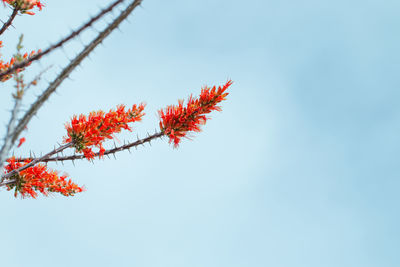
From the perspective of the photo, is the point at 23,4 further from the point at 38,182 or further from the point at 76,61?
the point at 76,61

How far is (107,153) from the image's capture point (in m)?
5.84

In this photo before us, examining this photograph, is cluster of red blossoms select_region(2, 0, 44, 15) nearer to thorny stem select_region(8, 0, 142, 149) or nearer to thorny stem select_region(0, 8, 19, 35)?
thorny stem select_region(0, 8, 19, 35)

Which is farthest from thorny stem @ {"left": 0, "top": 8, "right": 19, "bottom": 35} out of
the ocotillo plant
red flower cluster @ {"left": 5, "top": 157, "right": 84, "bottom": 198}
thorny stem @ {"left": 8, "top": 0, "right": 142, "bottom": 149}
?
thorny stem @ {"left": 8, "top": 0, "right": 142, "bottom": 149}

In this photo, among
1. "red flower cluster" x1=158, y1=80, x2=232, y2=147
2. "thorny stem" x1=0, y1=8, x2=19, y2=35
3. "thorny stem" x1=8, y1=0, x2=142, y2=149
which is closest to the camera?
"thorny stem" x1=8, y1=0, x2=142, y2=149

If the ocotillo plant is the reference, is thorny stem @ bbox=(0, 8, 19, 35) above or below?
above

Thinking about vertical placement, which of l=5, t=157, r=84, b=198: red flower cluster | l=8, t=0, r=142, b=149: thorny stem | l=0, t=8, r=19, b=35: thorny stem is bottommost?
l=8, t=0, r=142, b=149: thorny stem

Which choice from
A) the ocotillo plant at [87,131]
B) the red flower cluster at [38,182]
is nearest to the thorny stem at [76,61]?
the ocotillo plant at [87,131]

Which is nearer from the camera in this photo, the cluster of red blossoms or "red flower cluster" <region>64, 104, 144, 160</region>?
"red flower cluster" <region>64, 104, 144, 160</region>

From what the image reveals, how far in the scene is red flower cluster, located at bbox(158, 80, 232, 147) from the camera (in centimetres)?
543

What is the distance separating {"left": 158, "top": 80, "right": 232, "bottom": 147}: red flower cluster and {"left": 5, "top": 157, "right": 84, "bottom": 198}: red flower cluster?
220 centimetres

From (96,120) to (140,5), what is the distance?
2.87m

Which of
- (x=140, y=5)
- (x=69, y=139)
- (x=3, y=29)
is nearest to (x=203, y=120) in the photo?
(x=69, y=139)

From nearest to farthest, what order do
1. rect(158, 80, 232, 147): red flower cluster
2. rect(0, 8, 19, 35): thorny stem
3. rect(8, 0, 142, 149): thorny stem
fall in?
rect(8, 0, 142, 149): thorny stem → rect(158, 80, 232, 147): red flower cluster → rect(0, 8, 19, 35): thorny stem

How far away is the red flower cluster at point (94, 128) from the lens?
5727 millimetres
